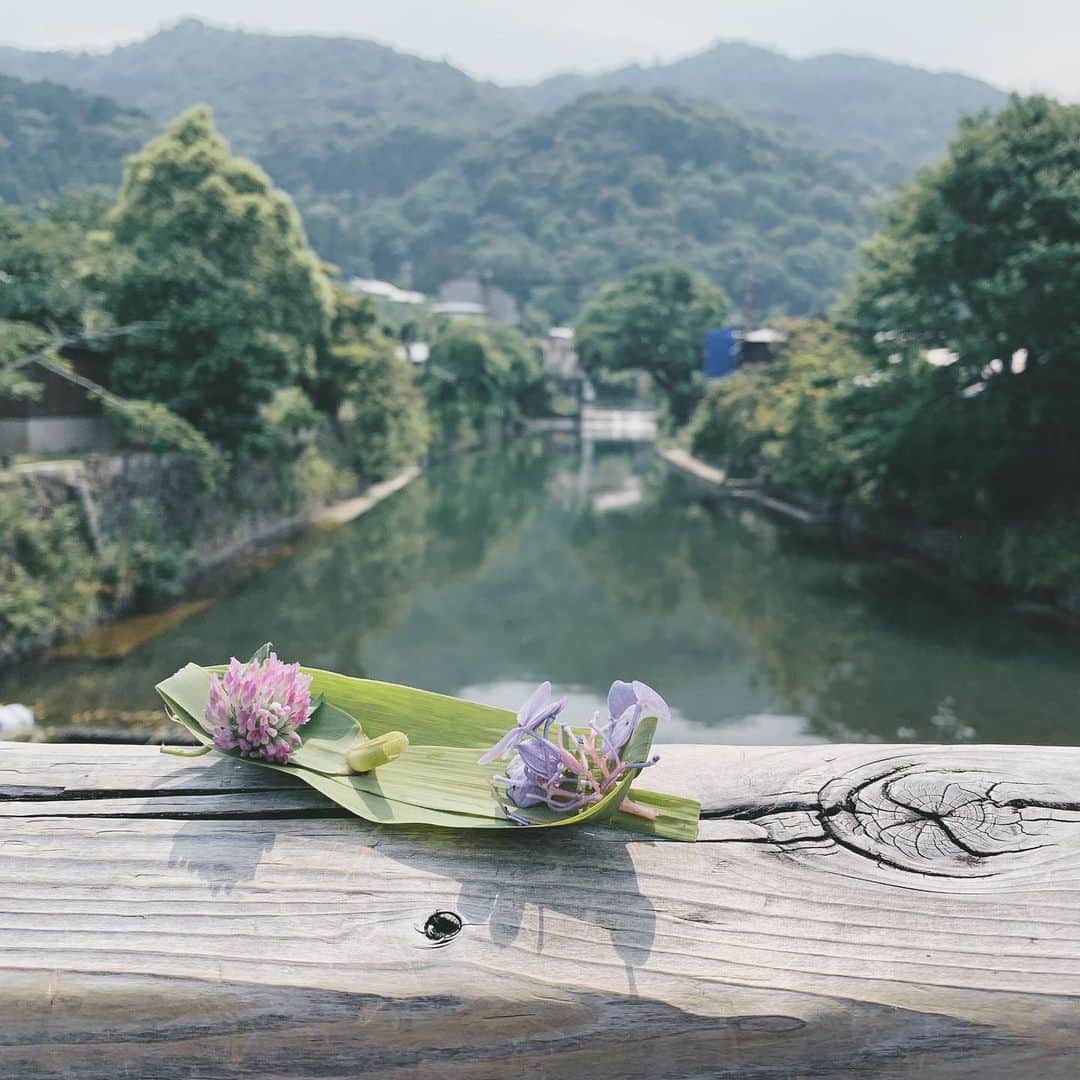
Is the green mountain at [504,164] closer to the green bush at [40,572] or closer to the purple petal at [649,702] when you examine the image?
the green bush at [40,572]

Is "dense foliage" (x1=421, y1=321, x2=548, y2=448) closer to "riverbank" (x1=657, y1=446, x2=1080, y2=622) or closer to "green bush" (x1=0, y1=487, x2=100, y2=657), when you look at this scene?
"riverbank" (x1=657, y1=446, x2=1080, y2=622)

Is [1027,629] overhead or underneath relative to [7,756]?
underneath

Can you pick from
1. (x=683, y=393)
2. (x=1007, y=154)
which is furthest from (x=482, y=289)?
(x=1007, y=154)

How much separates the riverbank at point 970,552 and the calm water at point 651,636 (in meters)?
0.54

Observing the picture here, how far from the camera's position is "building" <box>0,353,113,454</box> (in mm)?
12227

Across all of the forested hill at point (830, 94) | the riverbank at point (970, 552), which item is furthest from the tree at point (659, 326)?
the forested hill at point (830, 94)

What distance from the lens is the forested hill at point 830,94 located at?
138375 millimetres

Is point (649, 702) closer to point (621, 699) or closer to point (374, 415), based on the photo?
point (621, 699)

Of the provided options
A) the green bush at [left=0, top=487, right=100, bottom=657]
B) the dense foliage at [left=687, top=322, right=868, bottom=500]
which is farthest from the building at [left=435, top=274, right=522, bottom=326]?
the green bush at [left=0, top=487, right=100, bottom=657]

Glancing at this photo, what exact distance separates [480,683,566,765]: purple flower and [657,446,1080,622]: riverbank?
1148 centimetres

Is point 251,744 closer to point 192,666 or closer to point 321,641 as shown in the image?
point 192,666

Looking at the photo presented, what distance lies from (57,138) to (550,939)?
2887 inches

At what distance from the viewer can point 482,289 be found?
262 ft

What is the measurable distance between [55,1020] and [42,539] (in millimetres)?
9815
